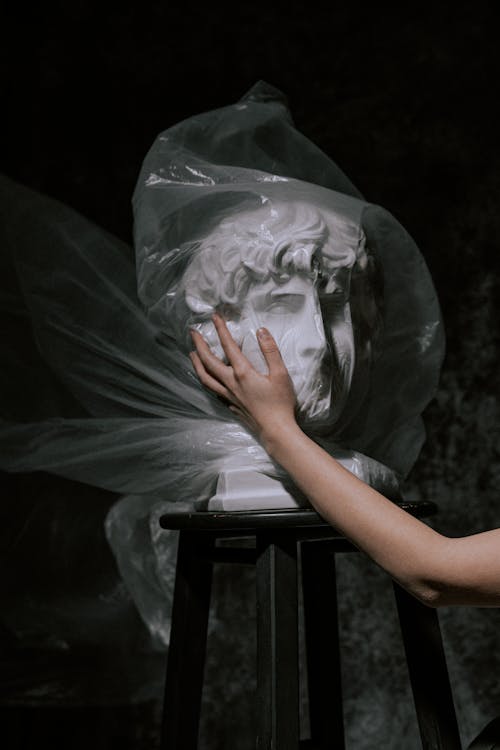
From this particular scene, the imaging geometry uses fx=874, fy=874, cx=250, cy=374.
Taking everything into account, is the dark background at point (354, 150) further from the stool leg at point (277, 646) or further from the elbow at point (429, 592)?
the elbow at point (429, 592)

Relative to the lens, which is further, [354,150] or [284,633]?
[354,150]

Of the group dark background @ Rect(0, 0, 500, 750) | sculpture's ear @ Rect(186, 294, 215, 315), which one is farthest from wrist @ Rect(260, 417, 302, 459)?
dark background @ Rect(0, 0, 500, 750)

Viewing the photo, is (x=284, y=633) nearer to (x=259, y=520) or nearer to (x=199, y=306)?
(x=259, y=520)

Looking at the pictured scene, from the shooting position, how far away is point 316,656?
108cm

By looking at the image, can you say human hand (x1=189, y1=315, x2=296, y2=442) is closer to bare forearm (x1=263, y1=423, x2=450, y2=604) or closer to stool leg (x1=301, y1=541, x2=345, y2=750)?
bare forearm (x1=263, y1=423, x2=450, y2=604)

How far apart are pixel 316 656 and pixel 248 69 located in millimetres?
1142

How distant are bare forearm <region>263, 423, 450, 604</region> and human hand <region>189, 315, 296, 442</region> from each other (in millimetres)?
73

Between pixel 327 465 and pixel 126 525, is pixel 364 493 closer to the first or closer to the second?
pixel 327 465

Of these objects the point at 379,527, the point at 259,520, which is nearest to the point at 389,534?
the point at 379,527

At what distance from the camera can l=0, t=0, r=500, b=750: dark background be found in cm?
153

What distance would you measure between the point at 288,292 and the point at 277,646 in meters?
0.35

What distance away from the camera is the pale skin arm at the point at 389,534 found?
75 cm

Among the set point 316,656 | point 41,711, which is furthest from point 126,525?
point 41,711

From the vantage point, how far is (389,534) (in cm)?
76
